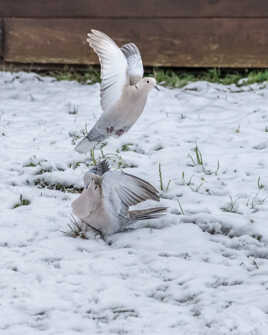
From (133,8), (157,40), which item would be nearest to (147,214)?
(157,40)

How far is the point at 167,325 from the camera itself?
224 centimetres

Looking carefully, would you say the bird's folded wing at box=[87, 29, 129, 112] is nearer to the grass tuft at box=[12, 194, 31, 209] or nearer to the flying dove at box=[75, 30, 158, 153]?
the flying dove at box=[75, 30, 158, 153]

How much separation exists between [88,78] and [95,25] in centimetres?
62

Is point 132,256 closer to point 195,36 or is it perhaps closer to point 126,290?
point 126,290

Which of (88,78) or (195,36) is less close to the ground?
(195,36)

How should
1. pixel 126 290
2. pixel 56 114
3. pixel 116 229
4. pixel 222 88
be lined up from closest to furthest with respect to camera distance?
pixel 126 290, pixel 116 229, pixel 56 114, pixel 222 88

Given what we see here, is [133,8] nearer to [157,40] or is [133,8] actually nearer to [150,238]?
[157,40]

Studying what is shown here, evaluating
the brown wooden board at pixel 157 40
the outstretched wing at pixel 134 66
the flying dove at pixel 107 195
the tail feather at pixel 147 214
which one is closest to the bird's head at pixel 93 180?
the flying dove at pixel 107 195

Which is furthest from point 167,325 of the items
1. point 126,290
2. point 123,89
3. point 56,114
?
point 56,114

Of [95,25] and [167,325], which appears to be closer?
[167,325]

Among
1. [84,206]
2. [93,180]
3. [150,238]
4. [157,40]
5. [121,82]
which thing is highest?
[157,40]

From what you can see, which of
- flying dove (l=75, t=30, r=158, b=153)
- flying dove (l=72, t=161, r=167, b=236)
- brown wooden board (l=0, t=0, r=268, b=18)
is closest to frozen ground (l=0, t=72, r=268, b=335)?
flying dove (l=72, t=161, r=167, b=236)

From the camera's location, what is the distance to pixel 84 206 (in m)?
2.94

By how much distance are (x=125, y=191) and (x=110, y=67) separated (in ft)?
2.58
